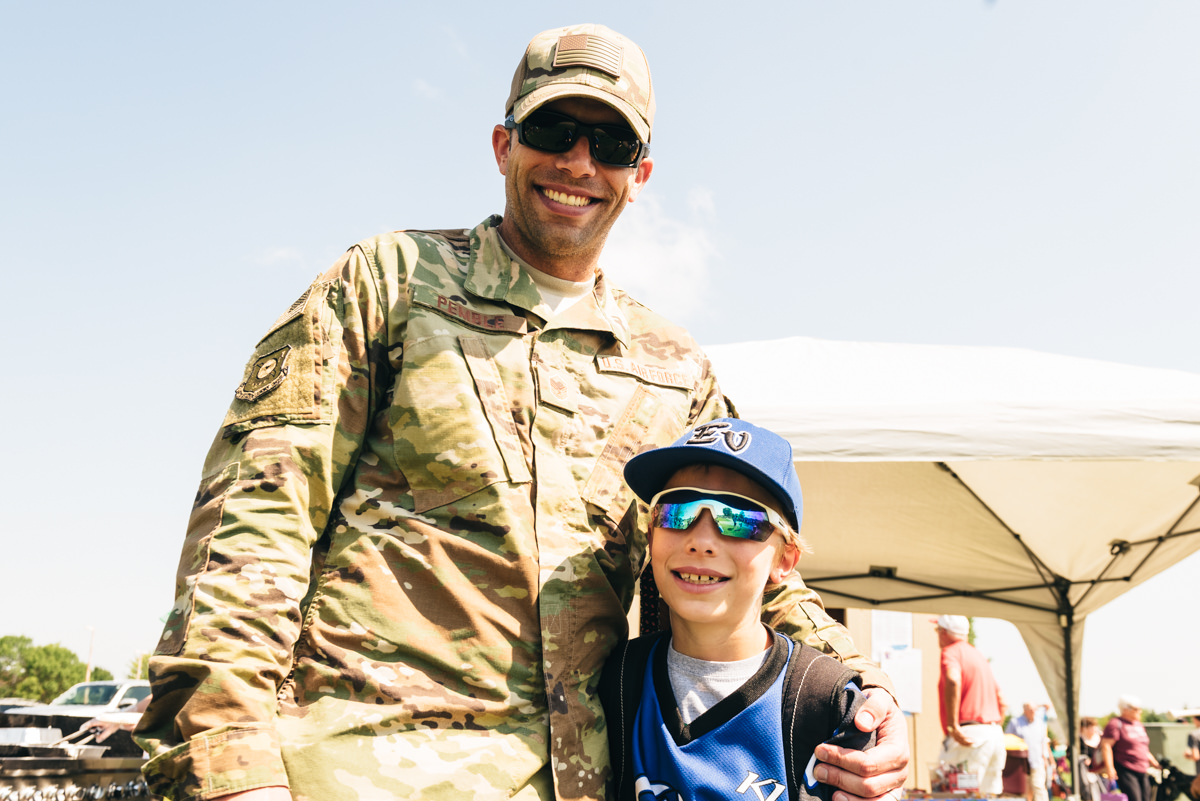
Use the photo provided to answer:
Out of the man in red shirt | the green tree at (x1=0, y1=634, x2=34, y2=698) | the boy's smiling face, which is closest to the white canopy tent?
the man in red shirt

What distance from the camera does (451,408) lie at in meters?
1.67

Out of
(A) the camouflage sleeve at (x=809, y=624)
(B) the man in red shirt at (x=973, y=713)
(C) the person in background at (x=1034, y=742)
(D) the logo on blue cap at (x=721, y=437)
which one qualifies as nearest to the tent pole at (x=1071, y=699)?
(B) the man in red shirt at (x=973, y=713)

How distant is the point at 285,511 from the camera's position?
4.79 feet

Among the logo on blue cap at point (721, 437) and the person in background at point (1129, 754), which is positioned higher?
the logo on blue cap at point (721, 437)

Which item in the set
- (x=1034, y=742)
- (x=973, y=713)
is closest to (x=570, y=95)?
(x=973, y=713)

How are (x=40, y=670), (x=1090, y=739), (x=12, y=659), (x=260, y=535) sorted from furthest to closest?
(x=12, y=659)
(x=40, y=670)
(x=1090, y=739)
(x=260, y=535)

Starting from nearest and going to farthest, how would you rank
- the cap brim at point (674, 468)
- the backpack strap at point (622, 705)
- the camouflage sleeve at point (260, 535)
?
the camouflage sleeve at point (260, 535) < the backpack strap at point (622, 705) < the cap brim at point (674, 468)

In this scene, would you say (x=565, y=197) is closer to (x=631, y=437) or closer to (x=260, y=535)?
(x=631, y=437)

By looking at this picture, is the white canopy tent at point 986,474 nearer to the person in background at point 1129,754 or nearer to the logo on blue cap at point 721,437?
the logo on blue cap at point 721,437

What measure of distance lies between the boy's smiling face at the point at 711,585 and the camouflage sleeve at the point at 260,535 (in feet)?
2.12

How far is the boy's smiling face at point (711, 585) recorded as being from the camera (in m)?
1.72

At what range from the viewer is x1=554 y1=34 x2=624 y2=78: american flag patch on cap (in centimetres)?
186

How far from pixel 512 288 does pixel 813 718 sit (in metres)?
1.03

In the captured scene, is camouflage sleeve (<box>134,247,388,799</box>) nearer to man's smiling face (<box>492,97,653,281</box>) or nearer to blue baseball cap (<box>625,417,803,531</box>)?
man's smiling face (<box>492,97,653,281</box>)
